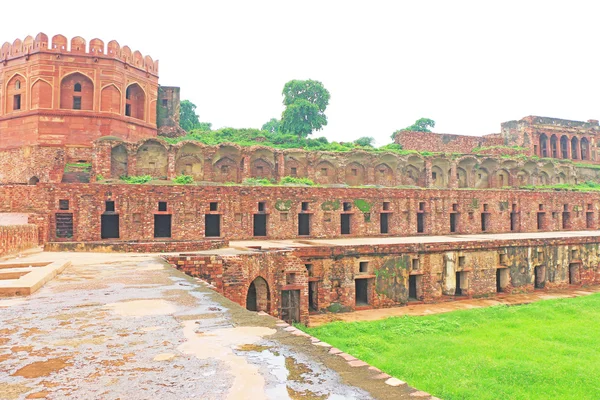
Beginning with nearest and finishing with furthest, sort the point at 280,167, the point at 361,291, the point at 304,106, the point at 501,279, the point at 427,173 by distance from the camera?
the point at 361,291 < the point at 501,279 < the point at 280,167 < the point at 427,173 < the point at 304,106

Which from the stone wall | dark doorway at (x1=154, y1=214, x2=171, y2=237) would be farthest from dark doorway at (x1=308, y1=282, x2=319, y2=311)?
dark doorway at (x1=154, y1=214, x2=171, y2=237)

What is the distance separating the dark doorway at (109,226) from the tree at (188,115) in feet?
86.2

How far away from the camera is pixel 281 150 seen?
28.5 metres

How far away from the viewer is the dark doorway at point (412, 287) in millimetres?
18125

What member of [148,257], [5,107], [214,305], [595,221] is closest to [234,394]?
[214,305]

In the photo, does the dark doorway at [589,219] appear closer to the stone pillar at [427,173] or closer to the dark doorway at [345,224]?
→ the stone pillar at [427,173]

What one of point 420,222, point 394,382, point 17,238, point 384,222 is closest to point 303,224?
point 384,222

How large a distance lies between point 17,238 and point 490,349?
12.9 metres

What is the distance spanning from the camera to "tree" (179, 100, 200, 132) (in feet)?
149

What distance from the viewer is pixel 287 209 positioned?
21.7m

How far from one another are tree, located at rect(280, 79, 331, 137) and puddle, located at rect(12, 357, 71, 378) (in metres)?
34.7

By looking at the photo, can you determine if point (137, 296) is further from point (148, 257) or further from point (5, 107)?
point (5, 107)

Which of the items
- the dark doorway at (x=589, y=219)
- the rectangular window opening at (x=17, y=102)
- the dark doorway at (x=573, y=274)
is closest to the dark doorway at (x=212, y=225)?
the rectangular window opening at (x=17, y=102)

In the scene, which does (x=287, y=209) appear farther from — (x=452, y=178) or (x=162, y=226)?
(x=452, y=178)
